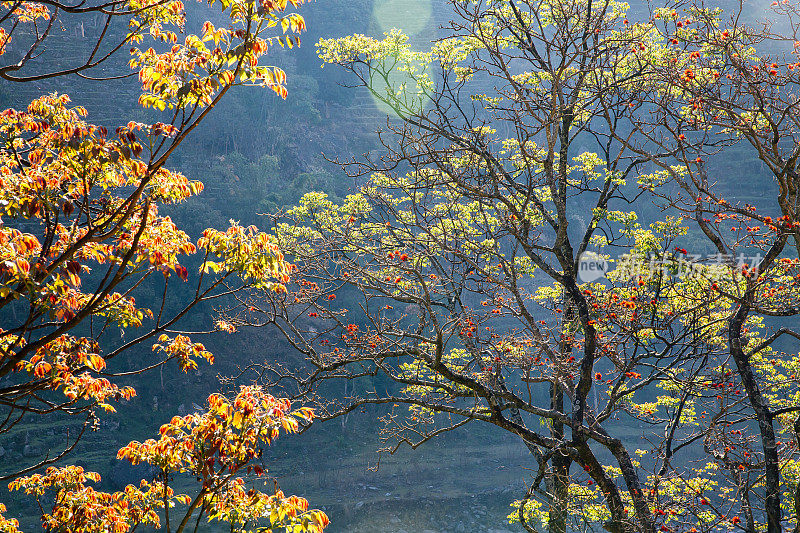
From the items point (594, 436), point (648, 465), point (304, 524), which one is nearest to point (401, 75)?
point (648, 465)

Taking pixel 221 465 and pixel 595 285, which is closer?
pixel 221 465

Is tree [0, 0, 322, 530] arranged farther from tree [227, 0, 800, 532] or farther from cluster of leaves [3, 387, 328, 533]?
tree [227, 0, 800, 532]

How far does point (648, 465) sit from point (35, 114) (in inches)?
773

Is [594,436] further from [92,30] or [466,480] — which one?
[92,30]

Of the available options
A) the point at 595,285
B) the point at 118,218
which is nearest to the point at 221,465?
the point at 118,218

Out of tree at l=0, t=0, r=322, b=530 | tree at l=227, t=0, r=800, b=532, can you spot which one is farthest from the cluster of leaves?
tree at l=227, t=0, r=800, b=532

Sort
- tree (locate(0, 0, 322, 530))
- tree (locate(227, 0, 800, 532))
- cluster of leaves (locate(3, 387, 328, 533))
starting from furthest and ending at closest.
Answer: tree (locate(227, 0, 800, 532)) → cluster of leaves (locate(3, 387, 328, 533)) → tree (locate(0, 0, 322, 530))

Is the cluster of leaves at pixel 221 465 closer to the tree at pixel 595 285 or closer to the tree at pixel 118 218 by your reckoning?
the tree at pixel 118 218

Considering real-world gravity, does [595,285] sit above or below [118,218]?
above

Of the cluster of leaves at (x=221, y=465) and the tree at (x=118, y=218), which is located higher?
the tree at (x=118, y=218)

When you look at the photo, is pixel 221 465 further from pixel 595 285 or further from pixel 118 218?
pixel 595 285

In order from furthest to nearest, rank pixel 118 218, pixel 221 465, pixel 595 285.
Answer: pixel 595 285
pixel 118 218
pixel 221 465

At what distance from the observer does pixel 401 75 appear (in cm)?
3275

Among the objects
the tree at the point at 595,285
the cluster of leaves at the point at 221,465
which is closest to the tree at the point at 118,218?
the cluster of leaves at the point at 221,465
